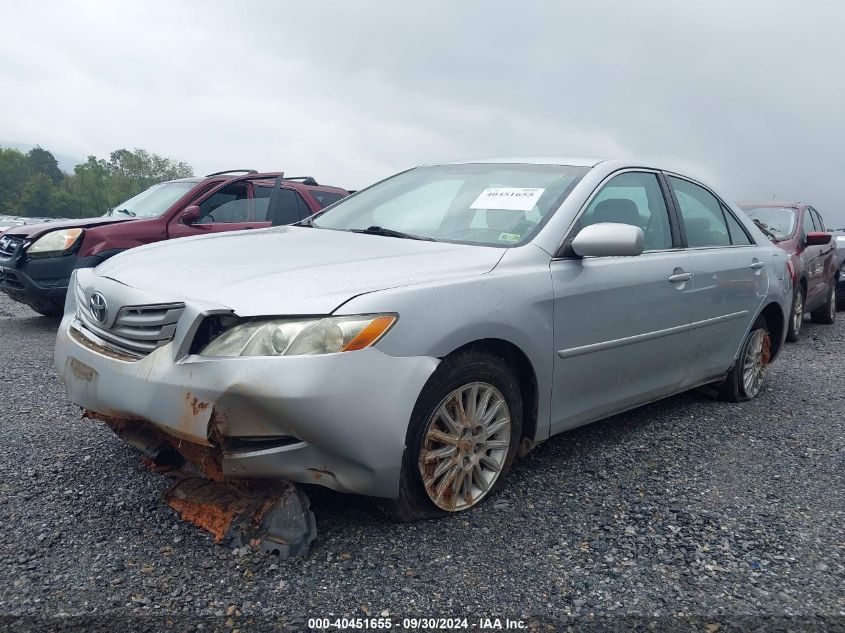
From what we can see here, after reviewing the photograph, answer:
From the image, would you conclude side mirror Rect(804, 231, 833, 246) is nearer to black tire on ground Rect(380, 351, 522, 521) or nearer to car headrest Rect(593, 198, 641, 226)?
car headrest Rect(593, 198, 641, 226)

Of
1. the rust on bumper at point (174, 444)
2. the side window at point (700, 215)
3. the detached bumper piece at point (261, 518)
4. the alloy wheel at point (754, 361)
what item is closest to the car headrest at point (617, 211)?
the side window at point (700, 215)

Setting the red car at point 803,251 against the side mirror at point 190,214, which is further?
the red car at point 803,251

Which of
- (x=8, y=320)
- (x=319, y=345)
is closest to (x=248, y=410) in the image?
(x=319, y=345)

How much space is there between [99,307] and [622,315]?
7.65 feet

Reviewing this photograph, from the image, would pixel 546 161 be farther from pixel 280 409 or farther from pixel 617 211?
pixel 280 409

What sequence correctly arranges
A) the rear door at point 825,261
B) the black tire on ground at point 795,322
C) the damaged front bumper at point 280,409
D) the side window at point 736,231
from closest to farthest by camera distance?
1. the damaged front bumper at point 280,409
2. the side window at point 736,231
3. the black tire on ground at point 795,322
4. the rear door at point 825,261

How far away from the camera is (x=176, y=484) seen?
2.98 meters

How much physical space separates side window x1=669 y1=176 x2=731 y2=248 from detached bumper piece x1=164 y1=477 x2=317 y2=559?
2794mm

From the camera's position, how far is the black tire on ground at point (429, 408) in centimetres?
273

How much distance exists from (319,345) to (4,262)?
19.7 feet

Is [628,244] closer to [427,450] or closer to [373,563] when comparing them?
[427,450]

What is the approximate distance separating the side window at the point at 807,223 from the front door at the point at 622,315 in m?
5.41

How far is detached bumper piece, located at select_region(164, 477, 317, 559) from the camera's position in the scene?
8.54 ft

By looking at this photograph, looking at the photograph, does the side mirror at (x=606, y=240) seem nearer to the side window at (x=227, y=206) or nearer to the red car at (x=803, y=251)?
the red car at (x=803, y=251)
